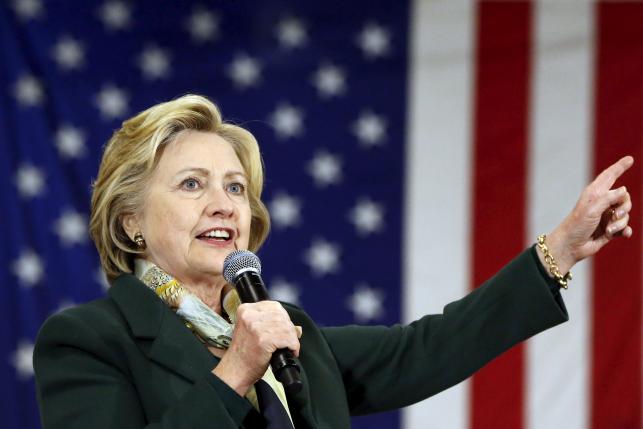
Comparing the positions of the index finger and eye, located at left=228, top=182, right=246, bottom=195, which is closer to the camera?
the index finger

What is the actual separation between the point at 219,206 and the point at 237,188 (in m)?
0.13

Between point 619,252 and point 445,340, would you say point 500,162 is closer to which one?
point 619,252

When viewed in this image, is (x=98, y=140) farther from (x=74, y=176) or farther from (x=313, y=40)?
(x=313, y=40)

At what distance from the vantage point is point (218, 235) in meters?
2.08

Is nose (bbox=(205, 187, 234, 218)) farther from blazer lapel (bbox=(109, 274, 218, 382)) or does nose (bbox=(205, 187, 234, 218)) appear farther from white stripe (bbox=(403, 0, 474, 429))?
white stripe (bbox=(403, 0, 474, 429))

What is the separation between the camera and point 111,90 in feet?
12.7

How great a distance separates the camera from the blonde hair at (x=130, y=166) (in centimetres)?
215

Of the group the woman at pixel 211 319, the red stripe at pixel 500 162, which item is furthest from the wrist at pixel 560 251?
the red stripe at pixel 500 162

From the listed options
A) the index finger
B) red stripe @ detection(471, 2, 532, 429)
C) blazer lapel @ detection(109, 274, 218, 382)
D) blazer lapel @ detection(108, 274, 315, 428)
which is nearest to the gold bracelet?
the index finger

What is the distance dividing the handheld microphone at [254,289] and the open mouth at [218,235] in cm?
14

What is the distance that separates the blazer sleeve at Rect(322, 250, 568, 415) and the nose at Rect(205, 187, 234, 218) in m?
0.37

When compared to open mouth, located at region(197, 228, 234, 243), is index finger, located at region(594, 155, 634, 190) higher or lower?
higher

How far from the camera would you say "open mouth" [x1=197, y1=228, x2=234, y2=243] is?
6.82ft

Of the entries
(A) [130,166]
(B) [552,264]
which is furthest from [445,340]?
(A) [130,166]
